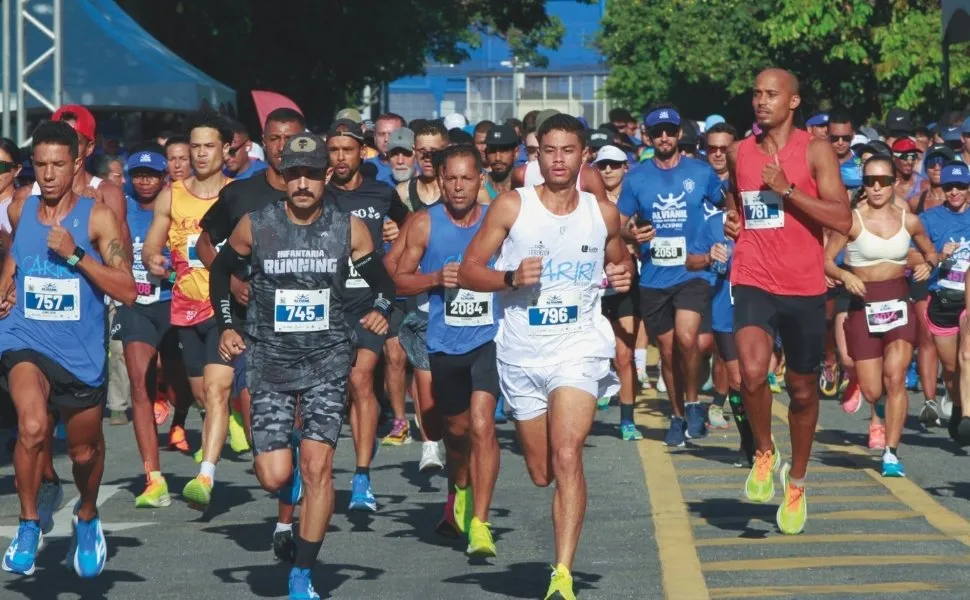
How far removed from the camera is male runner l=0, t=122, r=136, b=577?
868 cm

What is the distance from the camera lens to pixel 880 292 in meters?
12.9

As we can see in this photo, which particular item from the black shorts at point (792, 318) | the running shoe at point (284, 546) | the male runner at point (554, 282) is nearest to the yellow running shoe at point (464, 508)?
the running shoe at point (284, 546)

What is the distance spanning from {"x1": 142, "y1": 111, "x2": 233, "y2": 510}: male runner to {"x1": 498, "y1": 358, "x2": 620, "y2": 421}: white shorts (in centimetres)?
287

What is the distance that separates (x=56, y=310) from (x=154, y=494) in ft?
8.19

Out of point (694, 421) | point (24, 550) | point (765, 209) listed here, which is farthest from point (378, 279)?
point (694, 421)

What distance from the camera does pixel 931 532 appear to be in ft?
31.8

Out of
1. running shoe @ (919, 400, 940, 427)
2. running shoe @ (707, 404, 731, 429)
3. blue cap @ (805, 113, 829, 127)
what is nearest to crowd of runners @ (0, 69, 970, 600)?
running shoe @ (919, 400, 940, 427)

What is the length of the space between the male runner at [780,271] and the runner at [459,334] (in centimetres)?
127

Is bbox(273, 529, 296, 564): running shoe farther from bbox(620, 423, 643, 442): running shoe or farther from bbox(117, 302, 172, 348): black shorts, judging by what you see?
bbox(620, 423, 643, 442): running shoe

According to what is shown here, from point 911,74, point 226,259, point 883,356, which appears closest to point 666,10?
point 911,74

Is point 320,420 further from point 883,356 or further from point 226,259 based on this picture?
point 883,356

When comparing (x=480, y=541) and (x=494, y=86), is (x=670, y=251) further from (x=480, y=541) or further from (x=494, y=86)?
(x=494, y=86)

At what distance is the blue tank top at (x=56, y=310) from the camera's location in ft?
28.9

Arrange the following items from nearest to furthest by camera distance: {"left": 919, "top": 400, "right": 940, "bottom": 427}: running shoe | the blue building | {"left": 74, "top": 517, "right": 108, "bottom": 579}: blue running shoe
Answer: {"left": 74, "top": 517, "right": 108, "bottom": 579}: blue running shoe < {"left": 919, "top": 400, "right": 940, "bottom": 427}: running shoe < the blue building
